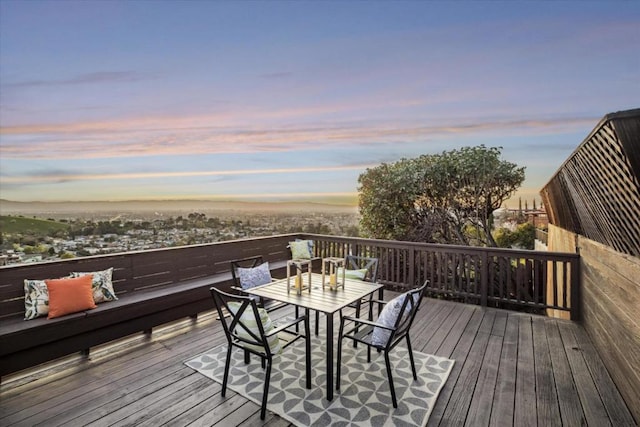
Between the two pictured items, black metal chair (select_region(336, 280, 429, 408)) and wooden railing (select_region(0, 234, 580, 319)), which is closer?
black metal chair (select_region(336, 280, 429, 408))

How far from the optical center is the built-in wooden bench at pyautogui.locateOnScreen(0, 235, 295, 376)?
2.62 m

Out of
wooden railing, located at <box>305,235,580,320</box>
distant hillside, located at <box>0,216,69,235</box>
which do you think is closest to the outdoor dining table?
wooden railing, located at <box>305,235,580,320</box>

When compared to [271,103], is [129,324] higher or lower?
lower

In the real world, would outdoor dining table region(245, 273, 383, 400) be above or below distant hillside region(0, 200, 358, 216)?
below

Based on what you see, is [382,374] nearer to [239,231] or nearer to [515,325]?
[515,325]

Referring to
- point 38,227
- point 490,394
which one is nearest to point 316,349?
point 490,394

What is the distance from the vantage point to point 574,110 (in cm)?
491

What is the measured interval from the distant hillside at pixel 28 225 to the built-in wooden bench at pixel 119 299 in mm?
1179

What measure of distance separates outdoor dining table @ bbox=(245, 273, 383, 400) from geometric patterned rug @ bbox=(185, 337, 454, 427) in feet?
0.68

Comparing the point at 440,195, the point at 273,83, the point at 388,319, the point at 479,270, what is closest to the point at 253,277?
the point at 388,319

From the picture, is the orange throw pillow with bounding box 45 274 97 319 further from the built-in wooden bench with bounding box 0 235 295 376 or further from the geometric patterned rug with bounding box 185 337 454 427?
the geometric patterned rug with bounding box 185 337 454 427

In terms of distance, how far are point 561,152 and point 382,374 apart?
554cm

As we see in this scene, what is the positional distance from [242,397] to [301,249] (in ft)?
12.7

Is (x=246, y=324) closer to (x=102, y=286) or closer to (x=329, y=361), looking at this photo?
(x=329, y=361)
